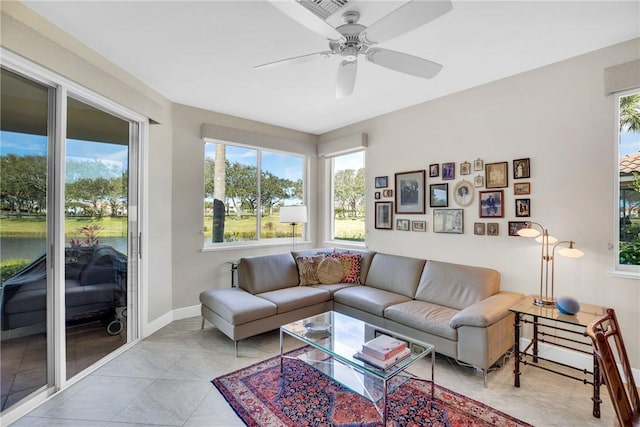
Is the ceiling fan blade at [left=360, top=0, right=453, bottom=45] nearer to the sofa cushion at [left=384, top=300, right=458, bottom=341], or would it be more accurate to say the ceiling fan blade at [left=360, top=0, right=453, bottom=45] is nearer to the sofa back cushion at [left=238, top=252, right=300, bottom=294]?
the sofa cushion at [left=384, top=300, right=458, bottom=341]

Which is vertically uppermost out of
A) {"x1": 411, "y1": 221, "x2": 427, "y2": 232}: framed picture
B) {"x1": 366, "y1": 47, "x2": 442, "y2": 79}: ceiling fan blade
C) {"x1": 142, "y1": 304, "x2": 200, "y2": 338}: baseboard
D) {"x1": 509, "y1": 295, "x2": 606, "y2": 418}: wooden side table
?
{"x1": 366, "y1": 47, "x2": 442, "y2": 79}: ceiling fan blade

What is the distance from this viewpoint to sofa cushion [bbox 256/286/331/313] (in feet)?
10.2

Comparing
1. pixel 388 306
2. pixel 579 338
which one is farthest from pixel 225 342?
pixel 579 338

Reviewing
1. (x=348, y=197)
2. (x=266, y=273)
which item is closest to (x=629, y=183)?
(x=348, y=197)

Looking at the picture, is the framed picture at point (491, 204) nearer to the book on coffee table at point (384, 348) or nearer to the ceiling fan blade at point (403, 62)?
the ceiling fan blade at point (403, 62)

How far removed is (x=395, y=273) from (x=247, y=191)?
2.38 metres

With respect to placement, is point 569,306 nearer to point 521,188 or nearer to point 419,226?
point 521,188

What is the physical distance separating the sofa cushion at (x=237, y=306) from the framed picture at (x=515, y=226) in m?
2.48

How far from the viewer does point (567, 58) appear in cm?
257

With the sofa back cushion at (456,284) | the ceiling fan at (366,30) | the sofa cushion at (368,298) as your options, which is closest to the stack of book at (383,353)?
the sofa cushion at (368,298)

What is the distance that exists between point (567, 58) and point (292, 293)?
3.43m

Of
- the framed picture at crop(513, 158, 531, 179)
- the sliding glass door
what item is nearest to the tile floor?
the sliding glass door

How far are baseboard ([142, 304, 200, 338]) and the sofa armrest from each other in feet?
9.99

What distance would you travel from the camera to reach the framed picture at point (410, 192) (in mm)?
3664
